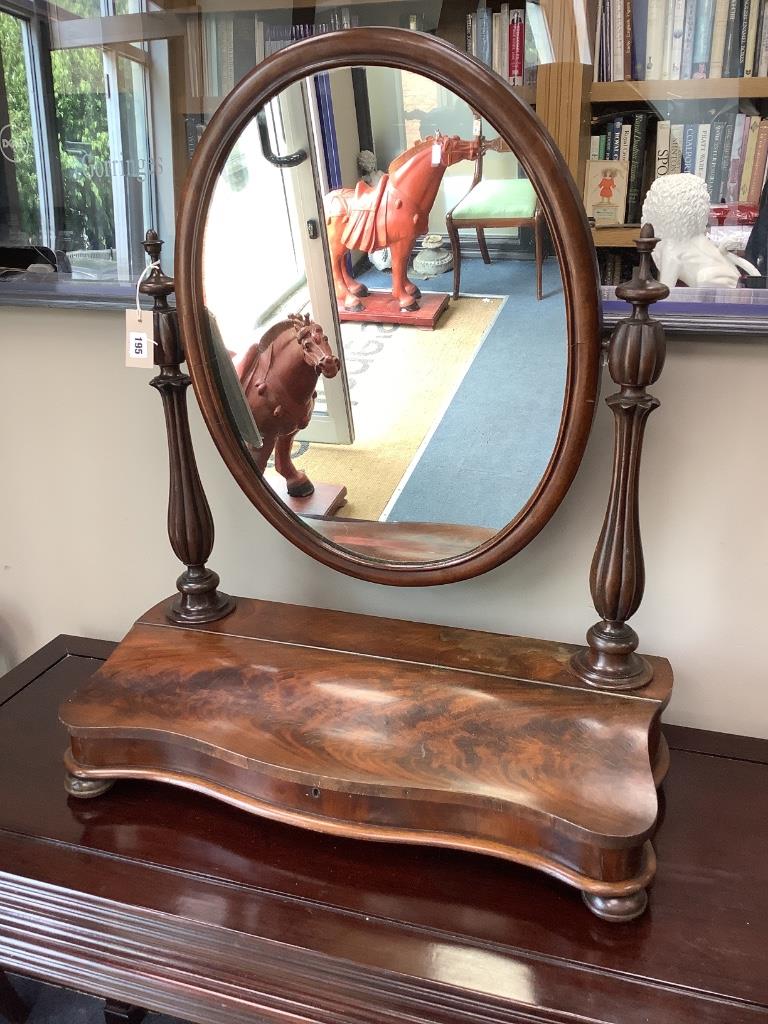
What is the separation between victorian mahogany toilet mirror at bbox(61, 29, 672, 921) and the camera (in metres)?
0.77

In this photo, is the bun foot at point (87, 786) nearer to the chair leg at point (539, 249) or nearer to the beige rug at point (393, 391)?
the beige rug at point (393, 391)

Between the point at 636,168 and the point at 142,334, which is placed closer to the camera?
the point at 636,168

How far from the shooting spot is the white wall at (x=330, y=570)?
0.94 m

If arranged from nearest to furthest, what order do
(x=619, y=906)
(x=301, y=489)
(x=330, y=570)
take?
(x=619, y=906), (x=301, y=489), (x=330, y=570)

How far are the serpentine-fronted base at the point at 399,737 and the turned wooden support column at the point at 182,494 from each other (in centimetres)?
4

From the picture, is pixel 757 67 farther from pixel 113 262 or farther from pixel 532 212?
pixel 113 262

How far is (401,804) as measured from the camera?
786 mm

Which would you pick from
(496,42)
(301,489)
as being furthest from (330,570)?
(496,42)

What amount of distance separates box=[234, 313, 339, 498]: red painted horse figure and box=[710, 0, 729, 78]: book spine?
429 mm

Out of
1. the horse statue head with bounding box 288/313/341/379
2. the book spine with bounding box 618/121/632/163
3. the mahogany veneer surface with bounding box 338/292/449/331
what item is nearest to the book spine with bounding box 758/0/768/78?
the book spine with bounding box 618/121/632/163

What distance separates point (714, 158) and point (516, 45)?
0.21m

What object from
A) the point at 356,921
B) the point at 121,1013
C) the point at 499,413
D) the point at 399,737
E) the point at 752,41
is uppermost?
the point at 752,41

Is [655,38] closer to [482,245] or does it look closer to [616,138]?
[616,138]

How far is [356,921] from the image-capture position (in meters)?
0.76
